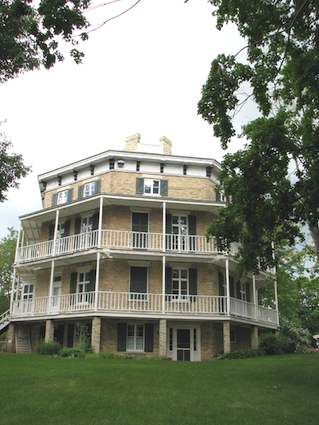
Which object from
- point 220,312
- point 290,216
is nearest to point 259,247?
point 290,216

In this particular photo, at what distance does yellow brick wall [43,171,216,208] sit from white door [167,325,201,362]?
713 cm

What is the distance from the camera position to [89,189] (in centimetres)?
2945

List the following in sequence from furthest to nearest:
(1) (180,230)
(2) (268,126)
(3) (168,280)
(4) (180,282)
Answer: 1. (1) (180,230)
2. (4) (180,282)
3. (3) (168,280)
4. (2) (268,126)

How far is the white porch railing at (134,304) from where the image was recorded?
24.4m

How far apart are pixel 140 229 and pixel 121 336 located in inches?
221

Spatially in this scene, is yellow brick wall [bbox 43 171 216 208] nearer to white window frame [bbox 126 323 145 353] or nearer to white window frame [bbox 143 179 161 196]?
white window frame [bbox 143 179 161 196]

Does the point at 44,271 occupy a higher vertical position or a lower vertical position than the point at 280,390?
higher

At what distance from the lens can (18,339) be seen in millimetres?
28078

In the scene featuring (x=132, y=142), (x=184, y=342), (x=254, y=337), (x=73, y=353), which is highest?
(x=132, y=142)

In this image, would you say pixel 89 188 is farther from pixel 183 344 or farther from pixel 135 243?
pixel 183 344

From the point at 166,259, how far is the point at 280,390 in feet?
46.3

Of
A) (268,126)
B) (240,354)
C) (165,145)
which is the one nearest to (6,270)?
(165,145)

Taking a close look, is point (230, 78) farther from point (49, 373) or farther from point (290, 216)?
point (49, 373)

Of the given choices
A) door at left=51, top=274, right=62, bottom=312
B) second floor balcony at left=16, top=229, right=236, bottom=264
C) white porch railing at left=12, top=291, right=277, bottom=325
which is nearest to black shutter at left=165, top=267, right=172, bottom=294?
white porch railing at left=12, top=291, right=277, bottom=325
